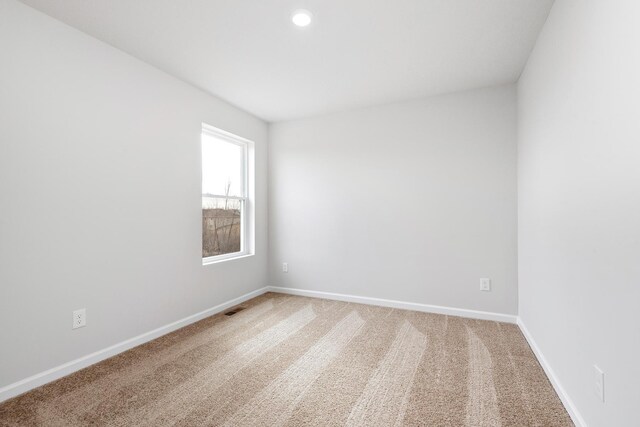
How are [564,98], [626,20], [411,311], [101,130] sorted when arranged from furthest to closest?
1. [411,311]
2. [101,130]
3. [564,98]
4. [626,20]

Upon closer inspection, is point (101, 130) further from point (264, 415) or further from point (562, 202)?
point (562, 202)

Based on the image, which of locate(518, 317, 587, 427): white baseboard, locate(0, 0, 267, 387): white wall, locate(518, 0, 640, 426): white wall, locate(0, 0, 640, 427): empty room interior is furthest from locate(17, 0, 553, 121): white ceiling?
locate(518, 317, 587, 427): white baseboard

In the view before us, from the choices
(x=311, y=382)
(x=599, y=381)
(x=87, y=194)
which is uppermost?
(x=87, y=194)

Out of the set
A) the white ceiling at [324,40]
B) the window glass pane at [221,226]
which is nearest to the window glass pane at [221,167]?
the window glass pane at [221,226]

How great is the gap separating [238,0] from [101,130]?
1.39 meters

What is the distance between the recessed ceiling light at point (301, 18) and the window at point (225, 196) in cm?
167

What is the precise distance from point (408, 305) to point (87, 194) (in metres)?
3.16

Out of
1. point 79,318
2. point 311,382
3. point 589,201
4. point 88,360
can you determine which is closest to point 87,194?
point 79,318

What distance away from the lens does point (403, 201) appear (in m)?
3.51

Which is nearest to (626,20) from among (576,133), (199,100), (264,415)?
(576,133)

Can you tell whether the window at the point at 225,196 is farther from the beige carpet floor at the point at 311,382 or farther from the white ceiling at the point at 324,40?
the beige carpet floor at the point at 311,382

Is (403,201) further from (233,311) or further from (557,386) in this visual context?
(233,311)

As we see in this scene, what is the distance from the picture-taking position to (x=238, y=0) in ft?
6.14

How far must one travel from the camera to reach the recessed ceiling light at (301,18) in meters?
1.97
